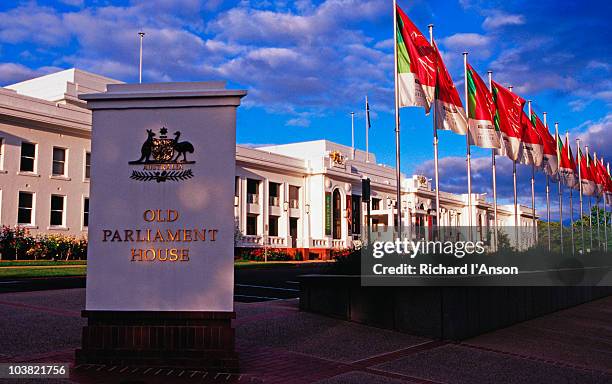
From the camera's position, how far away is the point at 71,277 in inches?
835

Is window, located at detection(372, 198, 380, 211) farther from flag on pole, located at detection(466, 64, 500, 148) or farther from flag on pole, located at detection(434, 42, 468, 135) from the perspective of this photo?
flag on pole, located at detection(434, 42, 468, 135)

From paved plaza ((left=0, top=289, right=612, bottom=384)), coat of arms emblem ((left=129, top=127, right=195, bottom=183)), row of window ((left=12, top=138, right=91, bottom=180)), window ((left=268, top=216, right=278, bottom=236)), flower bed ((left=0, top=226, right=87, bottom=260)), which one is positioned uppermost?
row of window ((left=12, top=138, right=91, bottom=180))

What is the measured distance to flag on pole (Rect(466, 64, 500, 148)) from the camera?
67.7ft

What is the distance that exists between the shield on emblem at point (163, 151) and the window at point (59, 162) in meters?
33.6

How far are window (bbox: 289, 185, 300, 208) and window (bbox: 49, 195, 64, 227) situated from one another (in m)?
22.4

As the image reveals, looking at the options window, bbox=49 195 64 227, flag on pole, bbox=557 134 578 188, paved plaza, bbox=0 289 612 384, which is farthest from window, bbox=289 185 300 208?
paved plaza, bbox=0 289 612 384

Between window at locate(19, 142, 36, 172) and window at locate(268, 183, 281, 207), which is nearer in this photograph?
window at locate(19, 142, 36, 172)

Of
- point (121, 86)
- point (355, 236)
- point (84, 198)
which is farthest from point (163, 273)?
point (355, 236)

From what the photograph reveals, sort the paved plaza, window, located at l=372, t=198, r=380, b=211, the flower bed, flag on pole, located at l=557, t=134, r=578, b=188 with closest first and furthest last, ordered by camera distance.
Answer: the paved plaza → flag on pole, located at l=557, t=134, r=578, b=188 → the flower bed → window, located at l=372, t=198, r=380, b=211

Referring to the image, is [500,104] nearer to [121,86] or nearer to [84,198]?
[121,86]

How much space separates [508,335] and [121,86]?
8.26 m

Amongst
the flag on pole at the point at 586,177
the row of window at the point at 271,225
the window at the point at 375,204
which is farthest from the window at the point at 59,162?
the window at the point at 375,204

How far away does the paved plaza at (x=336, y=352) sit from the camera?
24.1 ft

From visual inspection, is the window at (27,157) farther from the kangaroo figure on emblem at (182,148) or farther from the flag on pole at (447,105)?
the kangaroo figure on emblem at (182,148)
